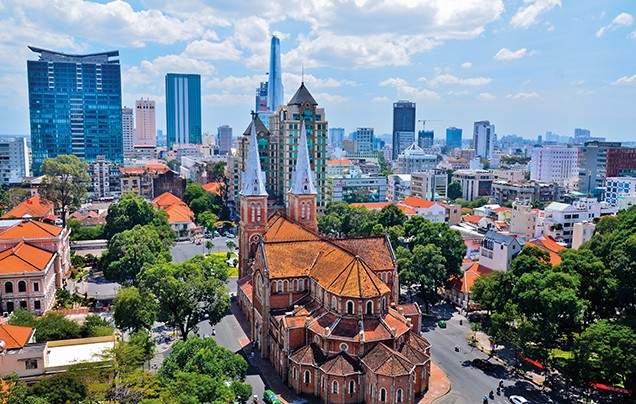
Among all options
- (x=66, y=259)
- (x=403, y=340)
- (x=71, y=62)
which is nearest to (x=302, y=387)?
(x=403, y=340)

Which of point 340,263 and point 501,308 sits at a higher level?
point 340,263

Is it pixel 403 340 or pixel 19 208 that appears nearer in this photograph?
pixel 403 340

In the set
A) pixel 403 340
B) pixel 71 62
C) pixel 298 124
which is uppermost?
pixel 71 62

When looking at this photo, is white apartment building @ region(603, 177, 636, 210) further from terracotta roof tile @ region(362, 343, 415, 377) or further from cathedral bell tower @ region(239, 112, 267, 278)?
terracotta roof tile @ region(362, 343, 415, 377)

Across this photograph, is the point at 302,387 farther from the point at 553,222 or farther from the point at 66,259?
the point at 553,222

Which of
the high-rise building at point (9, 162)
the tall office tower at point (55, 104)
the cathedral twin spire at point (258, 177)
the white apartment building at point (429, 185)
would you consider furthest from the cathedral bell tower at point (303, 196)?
the tall office tower at point (55, 104)

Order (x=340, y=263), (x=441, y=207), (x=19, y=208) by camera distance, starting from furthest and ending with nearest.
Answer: (x=441, y=207)
(x=19, y=208)
(x=340, y=263)

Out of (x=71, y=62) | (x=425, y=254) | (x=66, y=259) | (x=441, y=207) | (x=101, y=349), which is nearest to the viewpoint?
(x=101, y=349)
